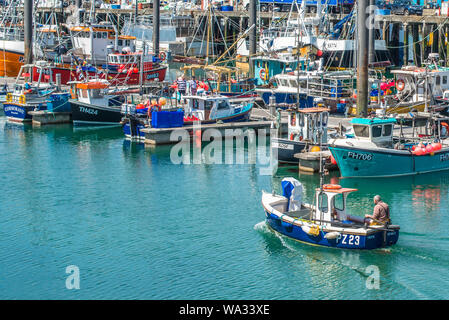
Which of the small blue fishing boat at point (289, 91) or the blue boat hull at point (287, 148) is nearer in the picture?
the blue boat hull at point (287, 148)

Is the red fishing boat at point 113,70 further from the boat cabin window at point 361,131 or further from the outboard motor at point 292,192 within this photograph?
the outboard motor at point 292,192

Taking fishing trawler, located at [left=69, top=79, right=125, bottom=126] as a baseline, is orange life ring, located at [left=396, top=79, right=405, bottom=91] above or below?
above

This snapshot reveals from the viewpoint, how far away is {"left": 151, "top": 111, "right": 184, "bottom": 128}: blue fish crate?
40.6 meters

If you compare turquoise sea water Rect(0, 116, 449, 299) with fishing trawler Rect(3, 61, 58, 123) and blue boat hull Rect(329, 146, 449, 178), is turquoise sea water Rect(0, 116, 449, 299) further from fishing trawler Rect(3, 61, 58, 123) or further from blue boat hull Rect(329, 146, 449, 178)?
fishing trawler Rect(3, 61, 58, 123)

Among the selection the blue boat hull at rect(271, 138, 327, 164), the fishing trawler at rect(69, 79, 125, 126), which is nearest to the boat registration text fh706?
the blue boat hull at rect(271, 138, 327, 164)

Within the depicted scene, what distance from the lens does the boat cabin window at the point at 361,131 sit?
3266cm

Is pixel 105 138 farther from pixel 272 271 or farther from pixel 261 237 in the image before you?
pixel 272 271

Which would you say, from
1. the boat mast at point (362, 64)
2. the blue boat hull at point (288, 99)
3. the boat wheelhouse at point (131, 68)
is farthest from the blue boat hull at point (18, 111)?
the boat mast at point (362, 64)

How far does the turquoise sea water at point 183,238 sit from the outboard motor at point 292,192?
1.20 meters

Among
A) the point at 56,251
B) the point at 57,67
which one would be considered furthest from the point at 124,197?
the point at 57,67

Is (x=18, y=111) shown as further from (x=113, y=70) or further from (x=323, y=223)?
(x=323, y=223)

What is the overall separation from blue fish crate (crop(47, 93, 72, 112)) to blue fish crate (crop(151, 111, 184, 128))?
1021cm

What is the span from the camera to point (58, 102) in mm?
48844
